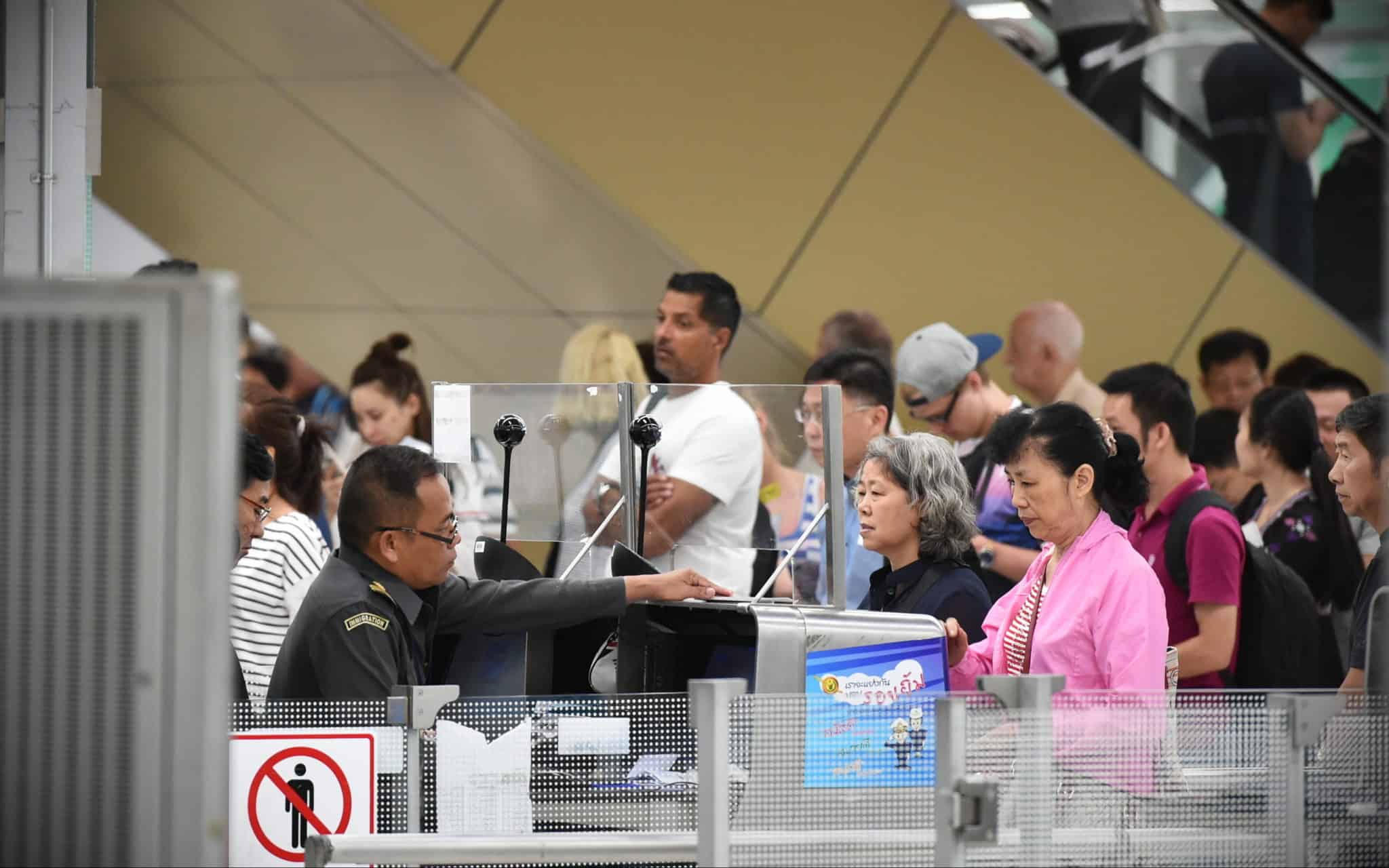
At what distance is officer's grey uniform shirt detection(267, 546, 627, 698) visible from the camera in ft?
10.1

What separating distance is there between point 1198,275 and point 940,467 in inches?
142

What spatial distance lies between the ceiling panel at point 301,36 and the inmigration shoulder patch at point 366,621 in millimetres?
4100

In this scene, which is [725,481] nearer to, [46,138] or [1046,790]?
[1046,790]

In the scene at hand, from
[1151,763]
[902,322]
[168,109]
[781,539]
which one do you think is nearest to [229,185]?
[168,109]

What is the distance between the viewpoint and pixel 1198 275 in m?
6.88

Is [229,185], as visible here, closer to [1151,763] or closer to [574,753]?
[574,753]

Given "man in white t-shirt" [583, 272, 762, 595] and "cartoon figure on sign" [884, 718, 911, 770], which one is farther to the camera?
"man in white t-shirt" [583, 272, 762, 595]

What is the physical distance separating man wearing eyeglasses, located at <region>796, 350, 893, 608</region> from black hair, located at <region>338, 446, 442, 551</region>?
1497 mm

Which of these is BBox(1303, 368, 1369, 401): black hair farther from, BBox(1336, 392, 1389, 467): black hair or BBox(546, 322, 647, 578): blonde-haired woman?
BBox(546, 322, 647, 578): blonde-haired woman

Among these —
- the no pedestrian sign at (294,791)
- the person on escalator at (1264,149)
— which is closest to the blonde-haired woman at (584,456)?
the no pedestrian sign at (294,791)

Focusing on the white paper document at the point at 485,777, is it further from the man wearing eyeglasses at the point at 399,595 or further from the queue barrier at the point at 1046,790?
the man wearing eyeglasses at the point at 399,595

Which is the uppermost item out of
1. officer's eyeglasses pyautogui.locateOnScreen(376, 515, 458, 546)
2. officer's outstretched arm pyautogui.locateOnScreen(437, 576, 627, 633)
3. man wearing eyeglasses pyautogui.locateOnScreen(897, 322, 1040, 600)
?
man wearing eyeglasses pyautogui.locateOnScreen(897, 322, 1040, 600)

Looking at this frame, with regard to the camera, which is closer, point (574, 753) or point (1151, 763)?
point (1151, 763)

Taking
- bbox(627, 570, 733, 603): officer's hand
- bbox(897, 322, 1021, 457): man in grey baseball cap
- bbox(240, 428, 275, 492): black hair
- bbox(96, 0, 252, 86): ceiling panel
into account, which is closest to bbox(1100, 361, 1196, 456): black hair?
bbox(897, 322, 1021, 457): man in grey baseball cap
